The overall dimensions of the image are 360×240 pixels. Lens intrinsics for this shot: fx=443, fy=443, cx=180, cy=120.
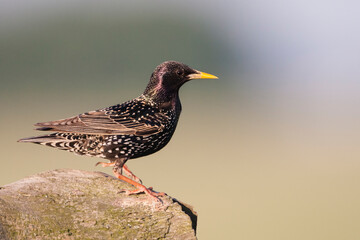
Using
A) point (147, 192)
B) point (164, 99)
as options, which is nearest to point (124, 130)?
point (164, 99)

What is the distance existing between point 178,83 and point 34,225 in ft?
11.1

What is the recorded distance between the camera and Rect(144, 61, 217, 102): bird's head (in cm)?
743

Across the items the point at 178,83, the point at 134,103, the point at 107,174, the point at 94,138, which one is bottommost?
the point at 107,174

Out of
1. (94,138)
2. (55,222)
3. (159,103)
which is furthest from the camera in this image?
(159,103)

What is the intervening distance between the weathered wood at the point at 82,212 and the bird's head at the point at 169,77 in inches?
66.6

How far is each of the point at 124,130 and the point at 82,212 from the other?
164 cm

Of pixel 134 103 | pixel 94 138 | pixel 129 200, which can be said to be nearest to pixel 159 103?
pixel 134 103

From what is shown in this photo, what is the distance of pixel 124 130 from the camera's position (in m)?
7.03

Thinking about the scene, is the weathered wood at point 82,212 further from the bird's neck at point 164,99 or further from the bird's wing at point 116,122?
the bird's neck at point 164,99

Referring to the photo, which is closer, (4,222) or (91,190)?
(4,222)

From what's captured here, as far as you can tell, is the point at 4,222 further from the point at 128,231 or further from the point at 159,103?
the point at 159,103

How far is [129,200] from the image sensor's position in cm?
648

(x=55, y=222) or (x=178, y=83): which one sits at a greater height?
(x=178, y=83)

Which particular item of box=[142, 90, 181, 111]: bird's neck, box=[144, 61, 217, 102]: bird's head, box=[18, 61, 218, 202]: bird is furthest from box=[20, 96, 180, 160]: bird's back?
box=[144, 61, 217, 102]: bird's head
